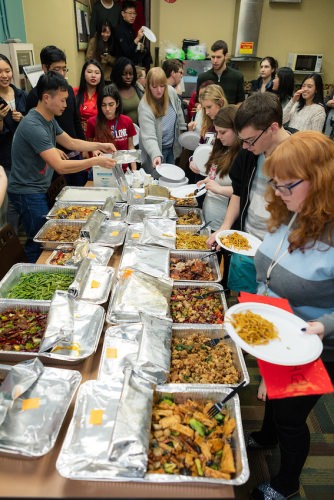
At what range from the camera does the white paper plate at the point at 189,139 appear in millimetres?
3729

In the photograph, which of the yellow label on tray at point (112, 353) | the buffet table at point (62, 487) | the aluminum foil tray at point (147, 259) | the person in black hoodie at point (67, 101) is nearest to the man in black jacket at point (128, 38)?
the person in black hoodie at point (67, 101)

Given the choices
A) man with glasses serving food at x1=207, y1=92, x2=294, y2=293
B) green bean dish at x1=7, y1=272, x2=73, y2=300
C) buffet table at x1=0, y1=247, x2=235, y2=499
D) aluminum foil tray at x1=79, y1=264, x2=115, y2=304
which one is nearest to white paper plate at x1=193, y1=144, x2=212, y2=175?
man with glasses serving food at x1=207, y1=92, x2=294, y2=293

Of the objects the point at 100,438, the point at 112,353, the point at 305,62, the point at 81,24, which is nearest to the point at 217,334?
the point at 112,353

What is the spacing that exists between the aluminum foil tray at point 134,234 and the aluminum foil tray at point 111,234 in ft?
0.10

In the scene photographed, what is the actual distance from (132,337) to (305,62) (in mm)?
6888

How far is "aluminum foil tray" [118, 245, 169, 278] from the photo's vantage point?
82.4 inches

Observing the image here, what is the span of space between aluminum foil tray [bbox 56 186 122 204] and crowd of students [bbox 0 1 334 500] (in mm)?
187

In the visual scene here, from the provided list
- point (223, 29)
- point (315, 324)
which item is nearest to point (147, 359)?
point (315, 324)

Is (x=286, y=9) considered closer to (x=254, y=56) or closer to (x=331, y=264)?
(x=254, y=56)

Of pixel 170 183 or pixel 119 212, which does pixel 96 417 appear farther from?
pixel 170 183

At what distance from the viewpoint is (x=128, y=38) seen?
5.49 metres

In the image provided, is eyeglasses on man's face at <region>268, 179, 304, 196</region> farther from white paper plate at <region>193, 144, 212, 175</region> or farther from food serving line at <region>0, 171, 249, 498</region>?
white paper plate at <region>193, 144, 212, 175</region>

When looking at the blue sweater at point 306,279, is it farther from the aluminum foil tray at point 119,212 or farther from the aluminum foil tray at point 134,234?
the aluminum foil tray at point 119,212

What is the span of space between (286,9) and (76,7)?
3.78m
